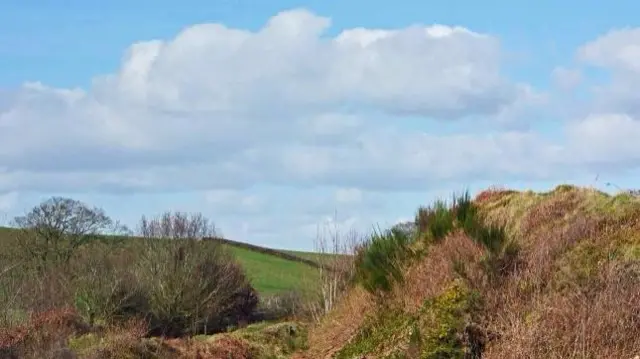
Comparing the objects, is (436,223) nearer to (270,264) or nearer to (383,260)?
(383,260)

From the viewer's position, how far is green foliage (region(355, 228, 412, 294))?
23188 mm

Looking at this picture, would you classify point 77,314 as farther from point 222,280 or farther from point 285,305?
point 285,305

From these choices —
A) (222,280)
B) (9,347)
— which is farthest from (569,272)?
(222,280)

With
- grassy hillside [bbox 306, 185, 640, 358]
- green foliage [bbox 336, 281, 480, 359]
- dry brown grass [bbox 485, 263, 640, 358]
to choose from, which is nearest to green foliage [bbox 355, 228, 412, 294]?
grassy hillside [bbox 306, 185, 640, 358]

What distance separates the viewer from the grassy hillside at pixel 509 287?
14.9 metres

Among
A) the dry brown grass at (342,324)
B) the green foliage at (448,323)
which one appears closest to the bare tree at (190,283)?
the dry brown grass at (342,324)

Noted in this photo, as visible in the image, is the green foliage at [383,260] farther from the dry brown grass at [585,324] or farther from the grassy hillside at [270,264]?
the grassy hillside at [270,264]

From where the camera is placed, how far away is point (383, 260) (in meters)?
24.3

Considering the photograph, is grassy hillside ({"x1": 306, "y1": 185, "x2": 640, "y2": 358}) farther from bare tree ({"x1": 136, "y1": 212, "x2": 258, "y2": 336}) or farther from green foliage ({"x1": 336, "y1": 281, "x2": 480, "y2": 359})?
bare tree ({"x1": 136, "y1": 212, "x2": 258, "y2": 336})

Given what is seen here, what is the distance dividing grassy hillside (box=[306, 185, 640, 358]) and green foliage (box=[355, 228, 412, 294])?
0.18 feet

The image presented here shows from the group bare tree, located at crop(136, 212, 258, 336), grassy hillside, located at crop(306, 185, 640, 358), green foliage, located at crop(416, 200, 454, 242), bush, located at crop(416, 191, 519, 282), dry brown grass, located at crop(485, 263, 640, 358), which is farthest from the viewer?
bare tree, located at crop(136, 212, 258, 336)

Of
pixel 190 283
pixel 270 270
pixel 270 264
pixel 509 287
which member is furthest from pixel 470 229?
pixel 270 264

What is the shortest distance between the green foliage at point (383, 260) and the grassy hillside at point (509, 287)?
0.18 ft

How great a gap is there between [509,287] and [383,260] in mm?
6899
